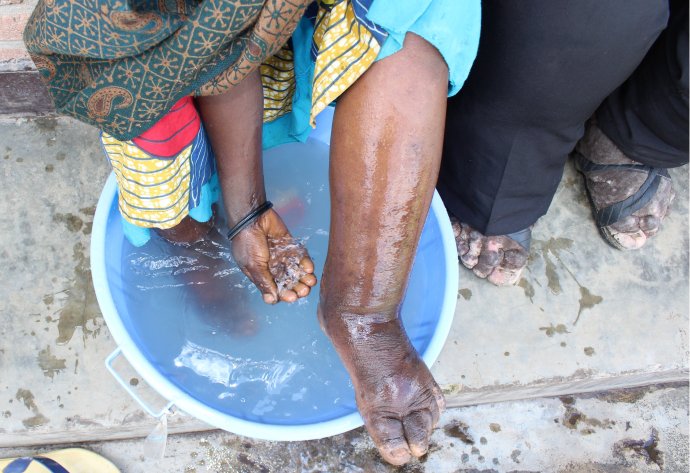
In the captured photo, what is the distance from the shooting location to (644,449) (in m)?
1.48

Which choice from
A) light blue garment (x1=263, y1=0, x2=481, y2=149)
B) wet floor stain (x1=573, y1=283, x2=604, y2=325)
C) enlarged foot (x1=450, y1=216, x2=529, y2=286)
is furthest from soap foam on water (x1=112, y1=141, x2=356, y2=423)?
light blue garment (x1=263, y1=0, x2=481, y2=149)

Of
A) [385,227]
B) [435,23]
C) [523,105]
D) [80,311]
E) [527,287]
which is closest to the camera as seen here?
[435,23]

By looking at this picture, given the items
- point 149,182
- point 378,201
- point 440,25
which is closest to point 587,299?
point 378,201

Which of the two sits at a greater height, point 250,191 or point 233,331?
point 250,191

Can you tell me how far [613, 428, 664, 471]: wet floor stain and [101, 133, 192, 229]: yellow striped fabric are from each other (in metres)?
1.25

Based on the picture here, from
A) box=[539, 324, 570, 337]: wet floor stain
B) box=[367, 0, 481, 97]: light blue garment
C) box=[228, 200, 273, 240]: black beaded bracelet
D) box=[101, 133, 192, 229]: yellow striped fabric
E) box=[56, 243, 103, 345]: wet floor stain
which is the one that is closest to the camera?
box=[367, 0, 481, 97]: light blue garment

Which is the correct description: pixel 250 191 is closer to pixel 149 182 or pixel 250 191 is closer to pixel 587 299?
pixel 149 182

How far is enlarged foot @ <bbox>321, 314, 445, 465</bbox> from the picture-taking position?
40.4 inches

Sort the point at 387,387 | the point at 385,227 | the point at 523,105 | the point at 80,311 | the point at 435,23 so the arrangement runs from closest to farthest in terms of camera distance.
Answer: the point at 435,23 → the point at 385,227 → the point at 387,387 → the point at 523,105 → the point at 80,311

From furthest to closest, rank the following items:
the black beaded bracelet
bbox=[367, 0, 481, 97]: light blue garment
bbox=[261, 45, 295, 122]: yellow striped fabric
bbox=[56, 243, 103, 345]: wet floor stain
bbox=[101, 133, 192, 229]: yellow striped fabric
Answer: bbox=[56, 243, 103, 345]: wet floor stain < the black beaded bracelet < bbox=[261, 45, 295, 122]: yellow striped fabric < bbox=[101, 133, 192, 229]: yellow striped fabric < bbox=[367, 0, 481, 97]: light blue garment

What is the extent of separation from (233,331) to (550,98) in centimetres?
95

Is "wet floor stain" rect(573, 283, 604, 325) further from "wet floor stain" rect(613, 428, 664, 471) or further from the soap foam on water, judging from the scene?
the soap foam on water

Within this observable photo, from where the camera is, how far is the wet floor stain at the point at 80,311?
1.39 m

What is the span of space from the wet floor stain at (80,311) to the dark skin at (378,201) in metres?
0.48
